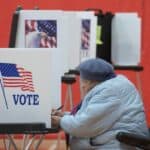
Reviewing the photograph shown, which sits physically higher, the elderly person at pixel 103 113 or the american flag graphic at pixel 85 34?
the american flag graphic at pixel 85 34

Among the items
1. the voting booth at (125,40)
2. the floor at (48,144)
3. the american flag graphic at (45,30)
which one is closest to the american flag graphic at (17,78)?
the american flag graphic at (45,30)

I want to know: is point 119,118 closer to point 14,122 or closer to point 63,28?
point 14,122

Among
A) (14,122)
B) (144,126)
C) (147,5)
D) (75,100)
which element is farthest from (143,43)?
(14,122)

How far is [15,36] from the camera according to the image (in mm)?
3645

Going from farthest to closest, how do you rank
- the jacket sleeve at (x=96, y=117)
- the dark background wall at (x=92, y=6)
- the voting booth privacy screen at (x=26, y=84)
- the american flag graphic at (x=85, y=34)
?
the dark background wall at (x=92, y=6), the american flag graphic at (x=85, y=34), the jacket sleeve at (x=96, y=117), the voting booth privacy screen at (x=26, y=84)

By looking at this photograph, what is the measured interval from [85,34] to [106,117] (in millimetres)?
1338

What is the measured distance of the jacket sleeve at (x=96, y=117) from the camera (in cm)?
272

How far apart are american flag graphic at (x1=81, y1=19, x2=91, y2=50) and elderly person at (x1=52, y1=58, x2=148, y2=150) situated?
3.74 ft

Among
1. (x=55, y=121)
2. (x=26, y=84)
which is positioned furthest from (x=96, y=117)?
(x=26, y=84)

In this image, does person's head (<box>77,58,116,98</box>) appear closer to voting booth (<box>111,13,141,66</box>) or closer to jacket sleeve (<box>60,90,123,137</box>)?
jacket sleeve (<box>60,90,123,137</box>)

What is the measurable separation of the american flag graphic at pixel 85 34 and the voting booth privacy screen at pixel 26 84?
138cm

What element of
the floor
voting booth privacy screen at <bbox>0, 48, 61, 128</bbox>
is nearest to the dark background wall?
the floor

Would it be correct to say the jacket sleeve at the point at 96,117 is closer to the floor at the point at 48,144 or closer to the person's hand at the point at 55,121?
the person's hand at the point at 55,121

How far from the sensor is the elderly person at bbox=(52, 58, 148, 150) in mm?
2736
